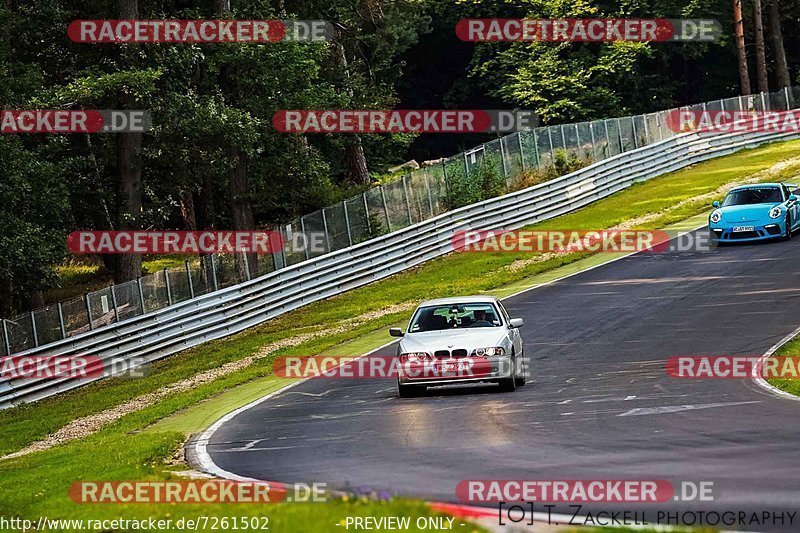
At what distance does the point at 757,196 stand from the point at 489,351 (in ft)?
57.6

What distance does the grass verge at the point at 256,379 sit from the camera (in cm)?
1156

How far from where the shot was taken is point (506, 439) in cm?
1370

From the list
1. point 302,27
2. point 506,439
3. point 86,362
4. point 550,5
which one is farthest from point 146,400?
point 550,5

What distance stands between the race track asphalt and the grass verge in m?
1.38

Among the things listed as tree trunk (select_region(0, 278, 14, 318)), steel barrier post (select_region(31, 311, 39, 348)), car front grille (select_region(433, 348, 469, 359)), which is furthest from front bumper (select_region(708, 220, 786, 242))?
tree trunk (select_region(0, 278, 14, 318))

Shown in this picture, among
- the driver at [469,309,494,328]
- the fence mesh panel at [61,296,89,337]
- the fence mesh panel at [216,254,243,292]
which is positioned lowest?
the driver at [469,309,494,328]

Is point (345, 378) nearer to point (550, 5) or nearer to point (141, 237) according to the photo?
point (141, 237)

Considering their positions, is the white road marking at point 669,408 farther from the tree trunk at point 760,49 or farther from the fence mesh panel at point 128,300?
the tree trunk at point 760,49

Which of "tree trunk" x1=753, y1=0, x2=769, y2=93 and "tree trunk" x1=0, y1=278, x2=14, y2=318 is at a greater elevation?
"tree trunk" x1=753, y1=0, x2=769, y2=93

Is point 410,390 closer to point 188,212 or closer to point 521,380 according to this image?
point 521,380

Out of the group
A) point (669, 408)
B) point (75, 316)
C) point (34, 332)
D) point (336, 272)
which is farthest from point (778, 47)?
point (669, 408)

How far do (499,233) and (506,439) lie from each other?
89.6 ft

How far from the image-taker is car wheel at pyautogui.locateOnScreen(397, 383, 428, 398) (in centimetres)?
1914

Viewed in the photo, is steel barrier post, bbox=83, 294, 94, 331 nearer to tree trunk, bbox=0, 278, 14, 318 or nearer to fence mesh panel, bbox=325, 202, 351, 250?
fence mesh panel, bbox=325, 202, 351, 250
